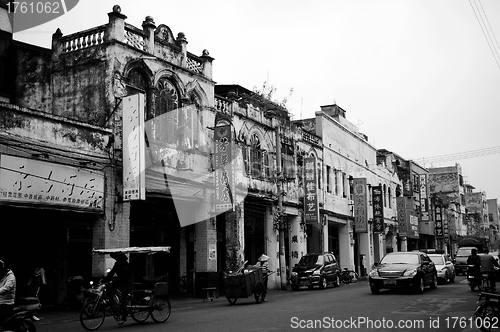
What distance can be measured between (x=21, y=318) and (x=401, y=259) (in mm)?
14793

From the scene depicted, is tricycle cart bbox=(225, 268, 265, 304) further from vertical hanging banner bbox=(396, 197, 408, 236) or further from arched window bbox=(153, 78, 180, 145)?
vertical hanging banner bbox=(396, 197, 408, 236)

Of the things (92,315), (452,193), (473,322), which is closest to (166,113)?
(92,315)

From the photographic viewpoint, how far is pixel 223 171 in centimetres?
2467

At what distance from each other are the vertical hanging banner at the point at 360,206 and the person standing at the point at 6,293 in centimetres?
A: 3339

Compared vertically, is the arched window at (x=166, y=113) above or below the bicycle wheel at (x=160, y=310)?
above

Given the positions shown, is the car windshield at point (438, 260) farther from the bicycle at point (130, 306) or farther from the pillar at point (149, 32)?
the bicycle at point (130, 306)

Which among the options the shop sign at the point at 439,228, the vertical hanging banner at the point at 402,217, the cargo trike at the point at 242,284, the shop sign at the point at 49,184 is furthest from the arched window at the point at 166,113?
the shop sign at the point at 439,228

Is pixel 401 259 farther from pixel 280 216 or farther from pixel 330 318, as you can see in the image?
pixel 280 216

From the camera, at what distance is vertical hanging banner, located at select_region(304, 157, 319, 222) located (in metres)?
33.2

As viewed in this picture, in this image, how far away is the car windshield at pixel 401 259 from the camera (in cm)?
2060

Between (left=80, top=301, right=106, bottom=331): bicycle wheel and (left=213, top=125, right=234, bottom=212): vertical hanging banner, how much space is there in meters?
11.9

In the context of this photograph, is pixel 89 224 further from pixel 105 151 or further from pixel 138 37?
pixel 138 37

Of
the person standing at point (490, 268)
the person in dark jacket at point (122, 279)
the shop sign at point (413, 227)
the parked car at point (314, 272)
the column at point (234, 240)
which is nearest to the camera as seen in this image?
the person in dark jacket at point (122, 279)

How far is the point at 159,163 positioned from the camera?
21.4 m
